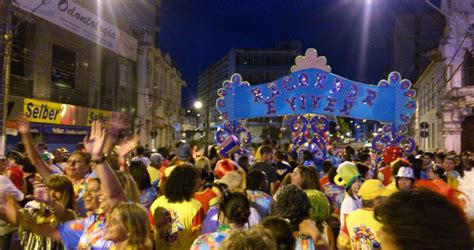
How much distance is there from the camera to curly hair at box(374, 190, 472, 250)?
5.77 ft

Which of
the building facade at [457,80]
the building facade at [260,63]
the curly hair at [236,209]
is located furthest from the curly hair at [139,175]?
the building facade at [260,63]

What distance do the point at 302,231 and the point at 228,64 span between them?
97.2 meters

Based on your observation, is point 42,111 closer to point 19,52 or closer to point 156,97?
point 19,52

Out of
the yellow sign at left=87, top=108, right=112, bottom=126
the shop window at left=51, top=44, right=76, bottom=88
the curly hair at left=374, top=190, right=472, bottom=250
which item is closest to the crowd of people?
the curly hair at left=374, top=190, right=472, bottom=250

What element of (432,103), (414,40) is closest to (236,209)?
(432,103)

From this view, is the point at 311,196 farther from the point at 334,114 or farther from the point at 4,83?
the point at 4,83

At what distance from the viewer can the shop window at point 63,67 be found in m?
25.6

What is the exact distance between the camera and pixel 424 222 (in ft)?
5.88

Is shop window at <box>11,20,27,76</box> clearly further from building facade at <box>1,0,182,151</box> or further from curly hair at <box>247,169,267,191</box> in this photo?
curly hair at <box>247,169,267,191</box>

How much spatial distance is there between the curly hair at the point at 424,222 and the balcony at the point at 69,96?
83.3 ft

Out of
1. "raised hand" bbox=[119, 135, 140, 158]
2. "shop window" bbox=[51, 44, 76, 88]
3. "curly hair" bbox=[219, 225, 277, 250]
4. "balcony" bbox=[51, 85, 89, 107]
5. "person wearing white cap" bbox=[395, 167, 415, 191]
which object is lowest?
"curly hair" bbox=[219, 225, 277, 250]

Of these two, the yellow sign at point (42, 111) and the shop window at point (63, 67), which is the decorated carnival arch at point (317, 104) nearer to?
the yellow sign at point (42, 111)

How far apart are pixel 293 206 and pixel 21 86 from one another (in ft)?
70.4

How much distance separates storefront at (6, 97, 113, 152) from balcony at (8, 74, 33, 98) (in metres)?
0.73
